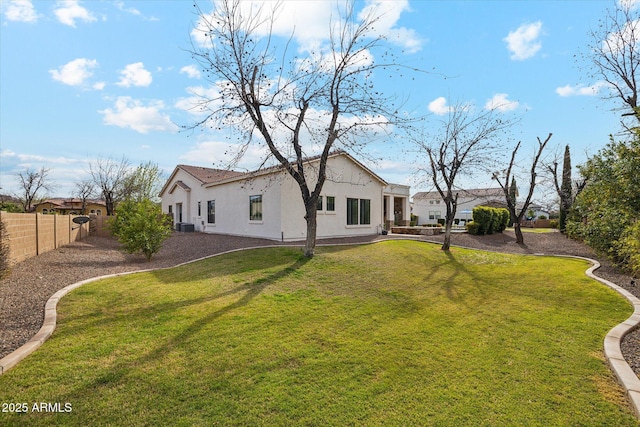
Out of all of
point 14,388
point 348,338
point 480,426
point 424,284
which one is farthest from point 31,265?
point 480,426

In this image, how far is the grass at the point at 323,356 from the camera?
346 cm

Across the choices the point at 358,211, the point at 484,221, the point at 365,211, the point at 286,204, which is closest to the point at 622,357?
the point at 286,204

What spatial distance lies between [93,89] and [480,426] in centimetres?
1438

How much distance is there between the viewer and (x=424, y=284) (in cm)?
894

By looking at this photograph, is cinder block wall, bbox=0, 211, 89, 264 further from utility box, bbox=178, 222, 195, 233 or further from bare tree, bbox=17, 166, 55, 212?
bare tree, bbox=17, 166, 55, 212

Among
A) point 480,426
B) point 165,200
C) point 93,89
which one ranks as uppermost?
point 93,89

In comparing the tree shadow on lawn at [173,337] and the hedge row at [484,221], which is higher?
the hedge row at [484,221]

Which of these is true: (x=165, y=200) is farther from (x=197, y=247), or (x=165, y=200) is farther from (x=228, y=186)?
(x=197, y=247)

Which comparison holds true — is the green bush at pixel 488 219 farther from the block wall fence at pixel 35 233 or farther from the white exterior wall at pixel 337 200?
the block wall fence at pixel 35 233

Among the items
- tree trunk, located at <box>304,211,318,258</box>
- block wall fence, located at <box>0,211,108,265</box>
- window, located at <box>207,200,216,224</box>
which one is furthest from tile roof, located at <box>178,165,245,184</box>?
tree trunk, located at <box>304,211,318,258</box>

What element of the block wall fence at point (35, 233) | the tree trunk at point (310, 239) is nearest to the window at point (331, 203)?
the tree trunk at point (310, 239)

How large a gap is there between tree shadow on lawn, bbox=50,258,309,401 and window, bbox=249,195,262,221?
877 centimetres

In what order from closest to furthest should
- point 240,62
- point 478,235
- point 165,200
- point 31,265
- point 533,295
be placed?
point 533,295, point 31,265, point 240,62, point 478,235, point 165,200

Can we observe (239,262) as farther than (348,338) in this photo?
Yes
